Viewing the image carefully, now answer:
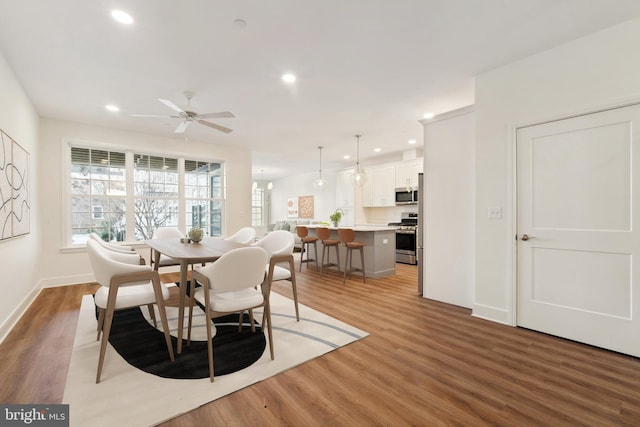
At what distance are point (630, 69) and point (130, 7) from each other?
392cm

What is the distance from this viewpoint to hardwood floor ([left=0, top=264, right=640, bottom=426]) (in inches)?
65.3

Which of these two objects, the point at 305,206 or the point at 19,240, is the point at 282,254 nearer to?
the point at 19,240

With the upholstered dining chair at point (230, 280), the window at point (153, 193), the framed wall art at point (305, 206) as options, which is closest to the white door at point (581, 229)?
the upholstered dining chair at point (230, 280)

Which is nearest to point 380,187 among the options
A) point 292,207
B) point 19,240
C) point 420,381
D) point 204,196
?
point 204,196

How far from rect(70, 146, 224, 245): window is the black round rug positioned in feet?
9.60

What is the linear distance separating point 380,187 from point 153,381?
662cm

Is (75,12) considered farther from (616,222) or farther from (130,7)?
(616,222)

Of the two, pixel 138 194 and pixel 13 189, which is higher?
pixel 138 194

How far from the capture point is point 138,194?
220 inches

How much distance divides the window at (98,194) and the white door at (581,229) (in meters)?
6.24

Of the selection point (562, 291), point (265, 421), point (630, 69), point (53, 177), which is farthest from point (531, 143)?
point (53, 177)

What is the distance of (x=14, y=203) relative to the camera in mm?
3059

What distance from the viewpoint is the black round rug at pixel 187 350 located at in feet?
6.96

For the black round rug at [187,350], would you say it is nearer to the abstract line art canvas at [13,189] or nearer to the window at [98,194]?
the abstract line art canvas at [13,189]
